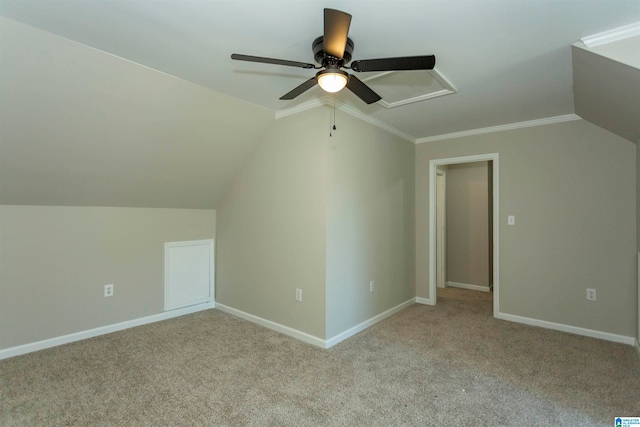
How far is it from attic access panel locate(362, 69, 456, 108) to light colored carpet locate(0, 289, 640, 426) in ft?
7.45

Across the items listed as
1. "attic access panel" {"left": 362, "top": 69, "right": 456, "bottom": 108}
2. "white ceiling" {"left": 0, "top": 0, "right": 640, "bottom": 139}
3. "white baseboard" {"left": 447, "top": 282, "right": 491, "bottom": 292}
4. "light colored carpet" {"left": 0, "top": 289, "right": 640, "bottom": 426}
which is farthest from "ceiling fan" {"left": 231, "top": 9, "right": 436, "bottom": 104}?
"white baseboard" {"left": 447, "top": 282, "right": 491, "bottom": 292}

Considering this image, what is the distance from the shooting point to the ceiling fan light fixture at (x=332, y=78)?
5.59 ft

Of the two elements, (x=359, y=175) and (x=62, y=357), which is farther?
(x=359, y=175)

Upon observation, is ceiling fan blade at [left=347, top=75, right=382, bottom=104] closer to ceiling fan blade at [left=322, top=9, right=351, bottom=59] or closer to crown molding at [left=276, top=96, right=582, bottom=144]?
ceiling fan blade at [left=322, top=9, right=351, bottom=59]

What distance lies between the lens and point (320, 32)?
1809mm

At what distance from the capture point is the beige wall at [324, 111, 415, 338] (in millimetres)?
2977

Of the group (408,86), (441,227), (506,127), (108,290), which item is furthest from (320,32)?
(441,227)

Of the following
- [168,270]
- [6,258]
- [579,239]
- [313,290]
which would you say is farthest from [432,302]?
[6,258]

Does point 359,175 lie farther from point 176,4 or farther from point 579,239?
point 579,239

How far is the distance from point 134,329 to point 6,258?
127 cm

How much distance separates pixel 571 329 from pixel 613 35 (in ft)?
9.27

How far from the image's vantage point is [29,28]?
5.95 ft

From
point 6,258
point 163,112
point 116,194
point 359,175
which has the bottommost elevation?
point 6,258

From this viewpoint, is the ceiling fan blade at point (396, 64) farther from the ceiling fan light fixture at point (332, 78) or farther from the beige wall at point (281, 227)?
the beige wall at point (281, 227)
